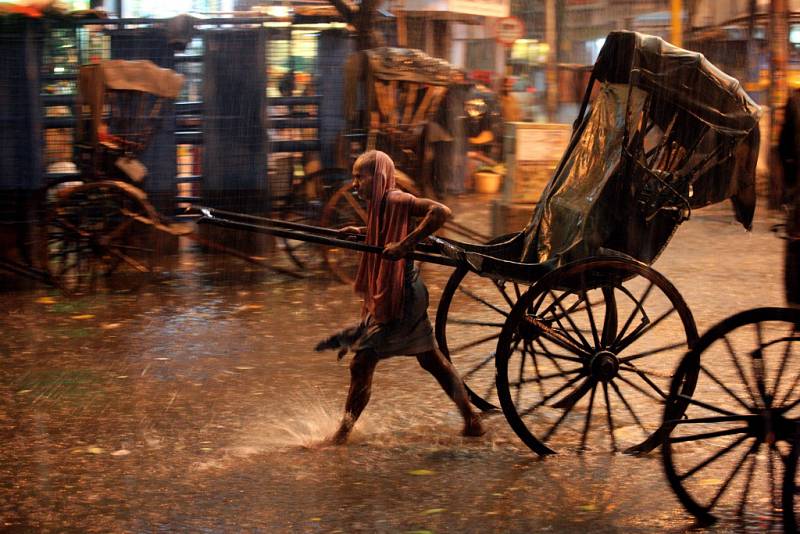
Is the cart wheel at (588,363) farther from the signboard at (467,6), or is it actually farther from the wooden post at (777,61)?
the signboard at (467,6)

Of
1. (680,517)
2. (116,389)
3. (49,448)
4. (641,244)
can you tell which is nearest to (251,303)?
(116,389)

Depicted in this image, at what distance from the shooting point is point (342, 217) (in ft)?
30.0

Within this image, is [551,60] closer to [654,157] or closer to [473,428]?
[654,157]

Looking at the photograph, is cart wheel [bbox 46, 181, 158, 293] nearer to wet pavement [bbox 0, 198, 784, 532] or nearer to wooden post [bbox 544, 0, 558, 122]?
wet pavement [bbox 0, 198, 784, 532]

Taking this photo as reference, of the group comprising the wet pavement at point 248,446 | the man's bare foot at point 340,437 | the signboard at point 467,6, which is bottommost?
the wet pavement at point 248,446

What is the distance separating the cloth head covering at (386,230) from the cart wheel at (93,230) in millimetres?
4358

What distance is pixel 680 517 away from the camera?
4.19 metres

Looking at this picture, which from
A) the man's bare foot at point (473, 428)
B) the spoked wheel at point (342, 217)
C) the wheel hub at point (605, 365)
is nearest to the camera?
the wheel hub at point (605, 365)

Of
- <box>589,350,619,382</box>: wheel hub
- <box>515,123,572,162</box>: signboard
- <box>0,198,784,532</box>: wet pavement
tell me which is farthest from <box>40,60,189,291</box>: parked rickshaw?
<box>589,350,619,382</box>: wheel hub

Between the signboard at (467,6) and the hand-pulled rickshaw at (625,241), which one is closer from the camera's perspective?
the hand-pulled rickshaw at (625,241)

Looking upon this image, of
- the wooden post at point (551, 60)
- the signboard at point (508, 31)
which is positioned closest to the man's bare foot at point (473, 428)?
the wooden post at point (551, 60)

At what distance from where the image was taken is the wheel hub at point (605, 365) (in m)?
4.82

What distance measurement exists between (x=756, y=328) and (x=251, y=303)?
534 centimetres

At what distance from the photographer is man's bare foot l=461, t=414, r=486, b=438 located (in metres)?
5.15
